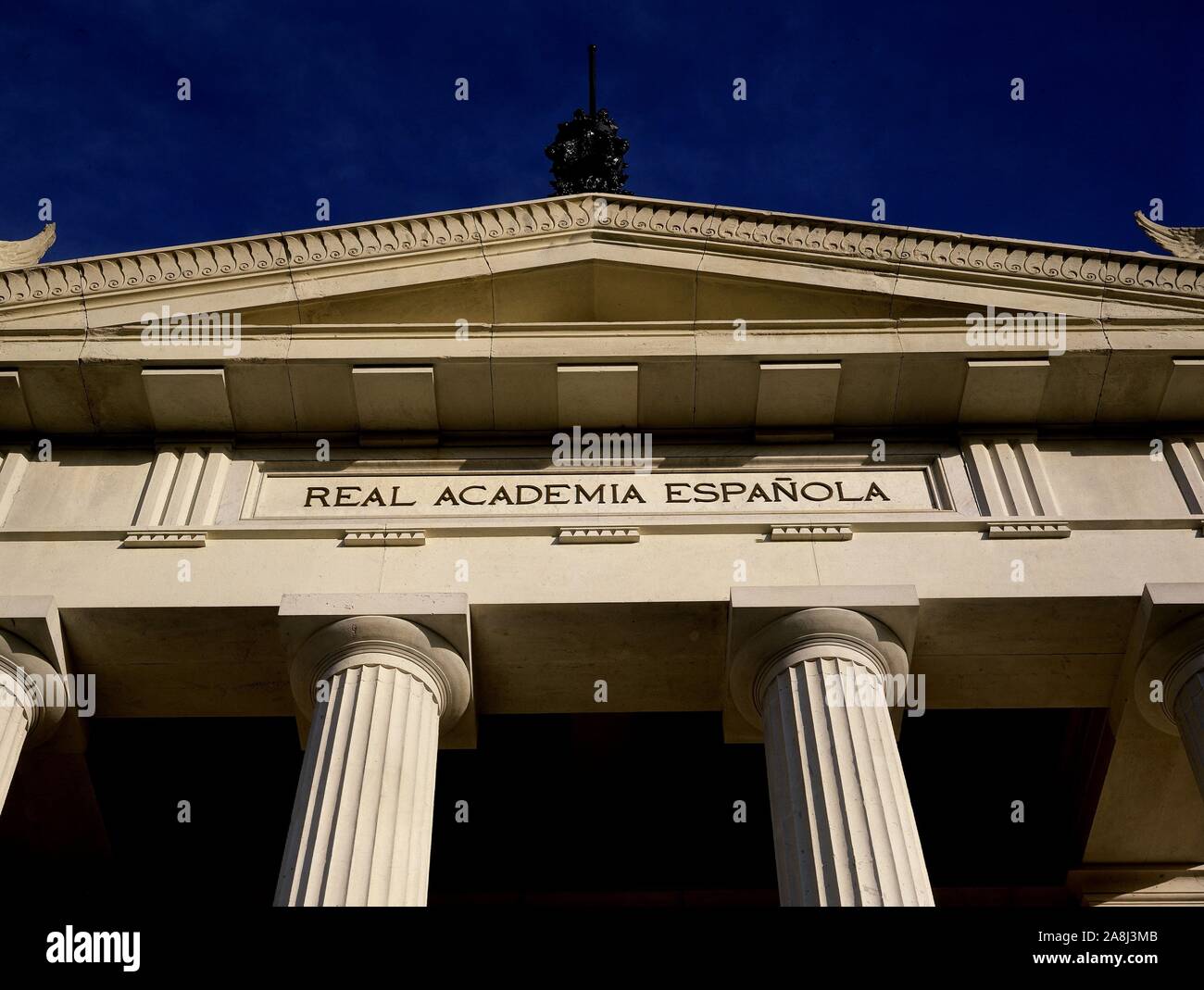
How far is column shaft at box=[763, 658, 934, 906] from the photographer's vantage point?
14.1 m

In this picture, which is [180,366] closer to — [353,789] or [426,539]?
[426,539]

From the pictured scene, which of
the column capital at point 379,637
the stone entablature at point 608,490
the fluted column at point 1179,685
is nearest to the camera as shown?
the fluted column at point 1179,685

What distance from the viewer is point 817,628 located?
17.0m

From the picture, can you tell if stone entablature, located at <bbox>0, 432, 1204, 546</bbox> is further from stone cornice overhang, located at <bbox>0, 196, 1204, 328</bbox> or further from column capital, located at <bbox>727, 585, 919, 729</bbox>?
stone cornice overhang, located at <bbox>0, 196, 1204, 328</bbox>

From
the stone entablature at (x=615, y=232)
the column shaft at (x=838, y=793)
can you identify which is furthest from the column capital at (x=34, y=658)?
the column shaft at (x=838, y=793)

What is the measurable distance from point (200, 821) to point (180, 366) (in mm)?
7728

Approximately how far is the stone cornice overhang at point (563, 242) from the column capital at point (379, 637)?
5.38 m

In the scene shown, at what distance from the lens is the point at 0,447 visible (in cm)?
1975

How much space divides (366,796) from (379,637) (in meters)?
2.47

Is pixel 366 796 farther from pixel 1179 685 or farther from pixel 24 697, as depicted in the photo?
pixel 1179 685

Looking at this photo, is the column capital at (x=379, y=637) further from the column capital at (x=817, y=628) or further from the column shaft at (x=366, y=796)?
the column capital at (x=817, y=628)

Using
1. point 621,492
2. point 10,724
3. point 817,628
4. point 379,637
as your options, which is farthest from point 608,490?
point 10,724

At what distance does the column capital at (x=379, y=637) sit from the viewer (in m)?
16.8
